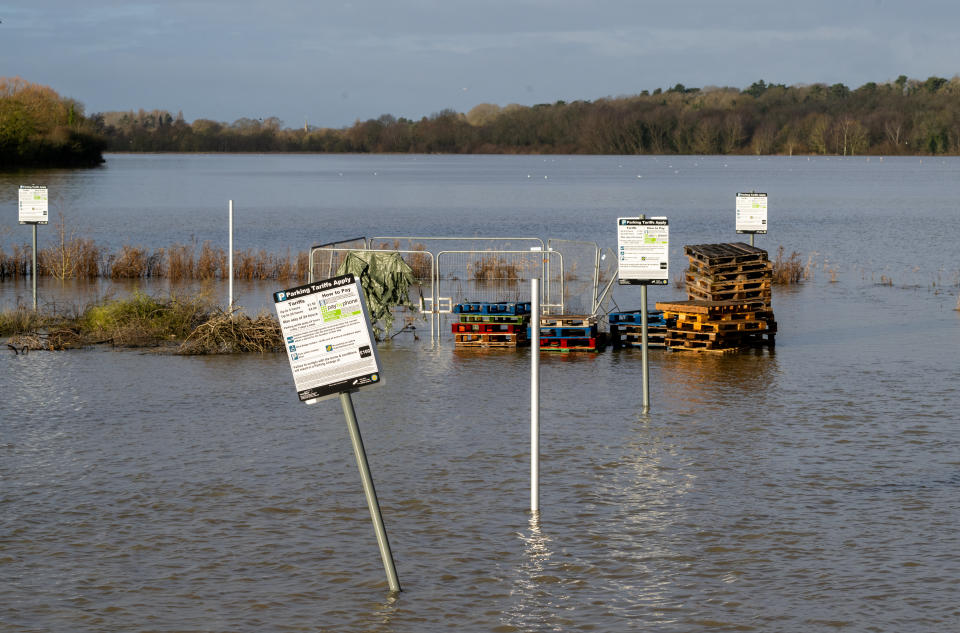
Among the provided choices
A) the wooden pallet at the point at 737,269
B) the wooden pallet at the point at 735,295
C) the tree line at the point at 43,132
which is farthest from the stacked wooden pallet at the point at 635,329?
the tree line at the point at 43,132

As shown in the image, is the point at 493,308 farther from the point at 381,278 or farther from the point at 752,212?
the point at 752,212

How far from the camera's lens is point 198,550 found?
9141mm

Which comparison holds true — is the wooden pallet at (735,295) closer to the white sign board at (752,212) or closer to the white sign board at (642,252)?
the white sign board at (752,212)

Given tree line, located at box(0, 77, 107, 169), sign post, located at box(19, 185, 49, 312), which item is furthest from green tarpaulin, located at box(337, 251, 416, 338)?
tree line, located at box(0, 77, 107, 169)

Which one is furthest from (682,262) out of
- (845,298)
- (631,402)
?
(631,402)

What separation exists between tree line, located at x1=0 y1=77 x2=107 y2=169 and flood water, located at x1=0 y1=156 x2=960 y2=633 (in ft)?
381

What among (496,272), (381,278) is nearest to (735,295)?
(381,278)

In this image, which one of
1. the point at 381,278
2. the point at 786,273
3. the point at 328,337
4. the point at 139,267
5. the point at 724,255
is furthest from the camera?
the point at 139,267

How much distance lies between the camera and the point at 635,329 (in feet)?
62.7

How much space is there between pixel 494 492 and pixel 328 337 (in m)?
3.76

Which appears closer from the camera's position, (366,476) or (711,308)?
(366,476)

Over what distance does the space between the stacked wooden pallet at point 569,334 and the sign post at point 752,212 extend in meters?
4.45

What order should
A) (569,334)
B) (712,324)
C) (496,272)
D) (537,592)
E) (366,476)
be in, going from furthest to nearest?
1. (496,272)
2. (569,334)
3. (712,324)
4. (537,592)
5. (366,476)

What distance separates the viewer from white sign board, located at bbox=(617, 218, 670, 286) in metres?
13.2
